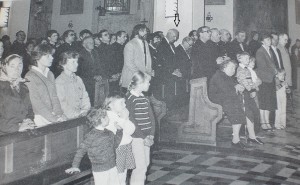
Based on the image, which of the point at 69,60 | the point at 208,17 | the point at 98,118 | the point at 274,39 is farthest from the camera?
the point at 208,17

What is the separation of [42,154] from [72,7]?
1073cm

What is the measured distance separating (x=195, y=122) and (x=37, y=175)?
3221mm

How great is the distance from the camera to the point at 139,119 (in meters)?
3.59

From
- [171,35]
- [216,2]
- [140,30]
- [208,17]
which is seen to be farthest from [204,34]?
[216,2]

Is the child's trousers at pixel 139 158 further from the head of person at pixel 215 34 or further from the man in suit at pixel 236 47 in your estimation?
the man in suit at pixel 236 47

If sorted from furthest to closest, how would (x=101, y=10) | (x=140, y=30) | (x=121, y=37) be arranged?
(x=101, y=10)
(x=121, y=37)
(x=140, y=30)

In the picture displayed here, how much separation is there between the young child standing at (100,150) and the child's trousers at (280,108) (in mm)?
4429

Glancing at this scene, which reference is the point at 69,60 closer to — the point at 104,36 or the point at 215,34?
the point at 104,36

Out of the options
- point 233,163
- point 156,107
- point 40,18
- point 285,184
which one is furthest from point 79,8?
point 285,184

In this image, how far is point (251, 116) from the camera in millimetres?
5691

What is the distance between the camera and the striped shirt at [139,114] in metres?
3.55

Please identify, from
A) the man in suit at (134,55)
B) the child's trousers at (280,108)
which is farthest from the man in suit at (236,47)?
the man in suit at (134,55)

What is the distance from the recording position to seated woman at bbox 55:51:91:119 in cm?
378

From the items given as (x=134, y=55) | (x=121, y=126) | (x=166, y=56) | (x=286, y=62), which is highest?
(x=166, y=56)
